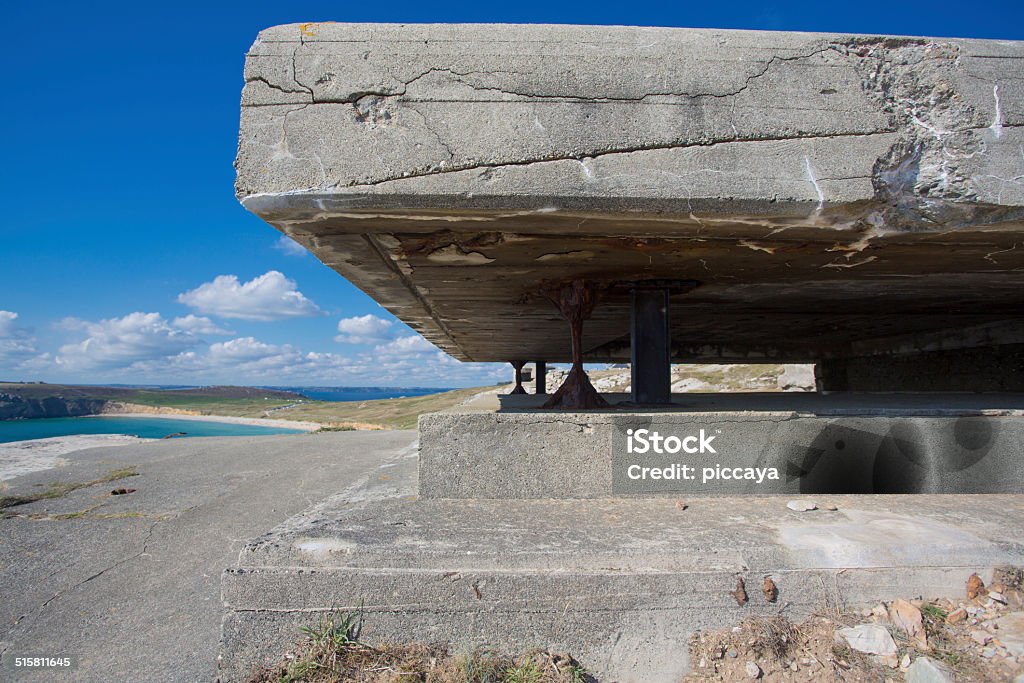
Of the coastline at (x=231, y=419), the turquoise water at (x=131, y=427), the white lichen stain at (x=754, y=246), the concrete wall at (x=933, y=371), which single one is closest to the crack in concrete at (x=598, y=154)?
the white lichen stain at (x=754, y=246)

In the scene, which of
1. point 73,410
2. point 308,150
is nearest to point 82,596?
point 308,150

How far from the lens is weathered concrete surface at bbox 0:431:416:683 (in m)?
3.29

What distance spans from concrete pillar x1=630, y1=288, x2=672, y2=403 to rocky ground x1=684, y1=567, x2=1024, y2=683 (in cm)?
245

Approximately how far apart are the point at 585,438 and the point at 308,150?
2.22 metres

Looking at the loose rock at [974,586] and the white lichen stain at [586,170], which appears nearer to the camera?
the loose rock at [974,586]

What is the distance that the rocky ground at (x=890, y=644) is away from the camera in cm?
211

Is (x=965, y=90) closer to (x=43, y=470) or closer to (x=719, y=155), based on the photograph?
(x=719, y=155)

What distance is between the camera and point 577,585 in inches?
93.8

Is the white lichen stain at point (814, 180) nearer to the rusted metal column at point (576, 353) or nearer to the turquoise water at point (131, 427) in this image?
the rusted metal column at point (576, 353)

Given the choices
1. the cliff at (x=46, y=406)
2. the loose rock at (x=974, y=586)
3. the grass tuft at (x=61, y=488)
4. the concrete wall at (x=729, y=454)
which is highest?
the concrete wall at (x=729, y=454)

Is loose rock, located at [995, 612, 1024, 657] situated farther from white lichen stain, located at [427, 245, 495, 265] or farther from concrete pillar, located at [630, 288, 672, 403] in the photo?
white lichen stain, located at [427, 245, 495, 265]

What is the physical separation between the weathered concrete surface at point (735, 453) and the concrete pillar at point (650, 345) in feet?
4.35

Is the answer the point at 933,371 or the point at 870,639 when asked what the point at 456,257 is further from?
the point at 933,371

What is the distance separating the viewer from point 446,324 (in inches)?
324
